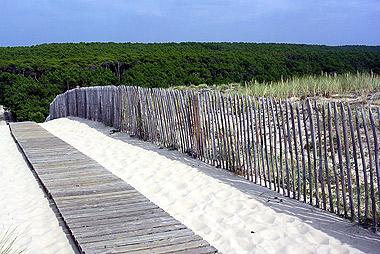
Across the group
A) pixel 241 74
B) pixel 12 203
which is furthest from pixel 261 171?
pixel 241 74

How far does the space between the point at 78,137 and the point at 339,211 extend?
8.26m

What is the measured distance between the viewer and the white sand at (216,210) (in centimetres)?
462

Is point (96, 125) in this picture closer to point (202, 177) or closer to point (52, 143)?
point (52, 143)

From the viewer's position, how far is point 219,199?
6.09 m


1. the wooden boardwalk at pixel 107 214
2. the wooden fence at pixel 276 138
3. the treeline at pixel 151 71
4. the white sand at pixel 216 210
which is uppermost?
the treeline at pixel 151 71

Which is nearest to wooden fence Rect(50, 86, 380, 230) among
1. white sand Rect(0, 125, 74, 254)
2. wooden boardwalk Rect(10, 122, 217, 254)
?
wooden boardwalk Rect(10, 122, 217, 254)

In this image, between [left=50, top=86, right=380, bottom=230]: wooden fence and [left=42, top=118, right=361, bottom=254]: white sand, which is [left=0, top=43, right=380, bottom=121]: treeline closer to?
[left=50, top=86, right=380, bottom=230]: wooden fence

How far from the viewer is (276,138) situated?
7.68 meters

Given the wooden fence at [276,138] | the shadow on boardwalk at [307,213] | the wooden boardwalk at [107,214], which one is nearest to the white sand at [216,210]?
Answer: the shadow on boardwalk at [307,213]

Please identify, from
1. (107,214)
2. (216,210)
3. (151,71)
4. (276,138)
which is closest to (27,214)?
(107,214)

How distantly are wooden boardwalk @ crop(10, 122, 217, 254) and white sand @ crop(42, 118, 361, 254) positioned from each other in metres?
0.38

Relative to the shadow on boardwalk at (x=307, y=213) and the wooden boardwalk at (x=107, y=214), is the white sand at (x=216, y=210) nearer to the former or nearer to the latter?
the shadow on boardwalk at (x=307, y=213)

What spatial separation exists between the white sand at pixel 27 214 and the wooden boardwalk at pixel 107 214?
0.58 feet

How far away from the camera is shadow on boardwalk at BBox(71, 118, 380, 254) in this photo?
15.1 ft
